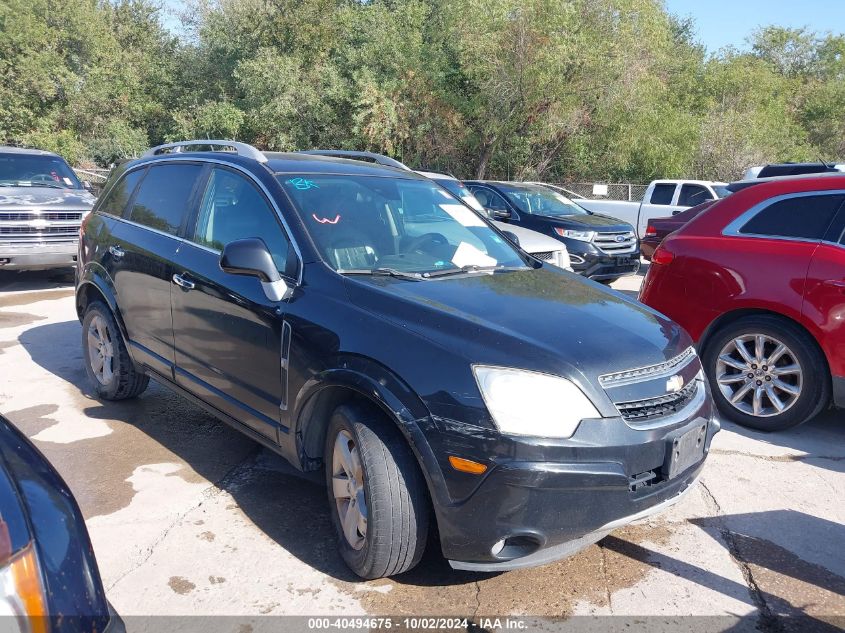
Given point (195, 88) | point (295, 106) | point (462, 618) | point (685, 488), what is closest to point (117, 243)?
point (462, 618)

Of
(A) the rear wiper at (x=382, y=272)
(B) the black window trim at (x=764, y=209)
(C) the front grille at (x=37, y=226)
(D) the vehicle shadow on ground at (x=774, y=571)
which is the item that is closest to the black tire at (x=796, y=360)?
(B) the black window trim at (x=764, y=209)

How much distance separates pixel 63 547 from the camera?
1.76 metres

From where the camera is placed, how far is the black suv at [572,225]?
10.5 m

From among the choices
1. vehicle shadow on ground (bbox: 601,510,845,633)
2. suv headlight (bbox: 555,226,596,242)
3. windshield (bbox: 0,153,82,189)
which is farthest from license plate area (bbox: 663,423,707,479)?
windshield (bbox: 0,153,82,189)

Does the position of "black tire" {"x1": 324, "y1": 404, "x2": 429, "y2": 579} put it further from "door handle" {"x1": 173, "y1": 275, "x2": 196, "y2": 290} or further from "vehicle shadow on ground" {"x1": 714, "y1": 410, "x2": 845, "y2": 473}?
"vehicle shadow on ground" {"x1": 714, "y1": 410, "x2": 845, "y2": 473}

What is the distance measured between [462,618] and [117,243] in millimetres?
3587

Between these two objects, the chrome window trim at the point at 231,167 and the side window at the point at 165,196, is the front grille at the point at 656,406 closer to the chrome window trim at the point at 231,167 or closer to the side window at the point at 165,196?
the chrome window trim at the point at 231,167

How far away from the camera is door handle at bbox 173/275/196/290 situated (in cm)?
416

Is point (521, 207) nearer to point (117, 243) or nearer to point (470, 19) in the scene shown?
point (117, 243)

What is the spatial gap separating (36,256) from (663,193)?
39.3ft

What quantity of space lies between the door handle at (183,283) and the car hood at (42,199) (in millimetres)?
6732

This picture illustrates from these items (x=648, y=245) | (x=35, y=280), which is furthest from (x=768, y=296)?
(x=35, y=280)

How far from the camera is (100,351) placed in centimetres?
544

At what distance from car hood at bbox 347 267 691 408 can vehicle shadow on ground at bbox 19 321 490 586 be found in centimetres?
113
